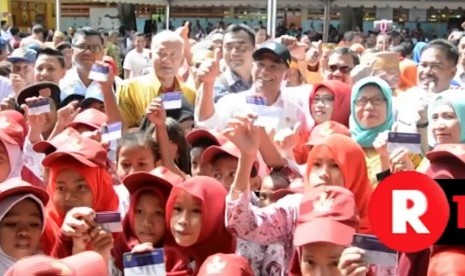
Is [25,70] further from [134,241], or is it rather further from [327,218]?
[327,218]

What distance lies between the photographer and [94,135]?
12.7 ft

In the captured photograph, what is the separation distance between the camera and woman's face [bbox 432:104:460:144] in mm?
3668

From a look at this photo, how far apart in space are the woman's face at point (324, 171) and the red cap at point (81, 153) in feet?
2.71

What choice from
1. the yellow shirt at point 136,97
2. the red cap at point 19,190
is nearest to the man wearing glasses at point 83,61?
the yellow shirt at point 136,97

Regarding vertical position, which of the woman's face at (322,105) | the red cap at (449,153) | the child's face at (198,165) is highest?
the red cap at (449,153)

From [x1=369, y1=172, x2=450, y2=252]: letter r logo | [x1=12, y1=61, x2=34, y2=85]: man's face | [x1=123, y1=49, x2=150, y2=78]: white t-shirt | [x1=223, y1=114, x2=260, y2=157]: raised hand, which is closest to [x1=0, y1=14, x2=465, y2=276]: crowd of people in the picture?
[x1=223, y1=114, x2=260, y2=157]: raised hand

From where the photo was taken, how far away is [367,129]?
13.3ft

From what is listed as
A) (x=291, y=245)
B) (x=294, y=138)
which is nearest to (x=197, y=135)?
(x=294, y=138)

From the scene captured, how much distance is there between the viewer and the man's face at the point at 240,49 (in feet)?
16.5

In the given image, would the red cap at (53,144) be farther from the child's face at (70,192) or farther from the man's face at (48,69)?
the man's face at (48,69)

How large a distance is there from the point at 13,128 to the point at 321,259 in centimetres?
197

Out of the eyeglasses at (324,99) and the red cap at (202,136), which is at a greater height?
the eyeglasses at (324,99)

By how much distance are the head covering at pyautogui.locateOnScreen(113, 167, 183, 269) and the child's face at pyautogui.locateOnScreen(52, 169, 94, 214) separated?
0.21 m

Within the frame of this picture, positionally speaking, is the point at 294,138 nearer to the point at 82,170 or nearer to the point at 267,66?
the point at 267,66
